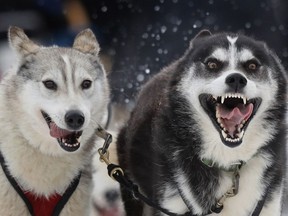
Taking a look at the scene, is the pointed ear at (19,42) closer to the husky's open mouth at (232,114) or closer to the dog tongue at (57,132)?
the dog tongue at (57,132)

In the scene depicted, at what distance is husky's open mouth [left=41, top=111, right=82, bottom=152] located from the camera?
2.99m

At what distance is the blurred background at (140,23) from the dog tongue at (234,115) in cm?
410

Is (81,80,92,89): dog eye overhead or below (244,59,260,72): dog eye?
below

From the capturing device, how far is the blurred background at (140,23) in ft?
23.3

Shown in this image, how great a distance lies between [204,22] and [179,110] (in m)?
4.51

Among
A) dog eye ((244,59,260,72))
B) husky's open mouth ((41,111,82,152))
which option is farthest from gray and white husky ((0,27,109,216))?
dog eye ((244,59,260,72))

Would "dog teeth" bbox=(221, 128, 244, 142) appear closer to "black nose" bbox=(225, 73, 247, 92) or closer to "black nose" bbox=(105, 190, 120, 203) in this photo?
"black nose" bbox=(225, 73, 247, 92)

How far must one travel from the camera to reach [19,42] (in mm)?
3174

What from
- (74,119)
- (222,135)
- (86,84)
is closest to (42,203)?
(74,119)

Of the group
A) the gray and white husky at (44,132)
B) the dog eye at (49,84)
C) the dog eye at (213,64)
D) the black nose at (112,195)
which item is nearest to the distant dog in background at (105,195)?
the black nose at (112,195)

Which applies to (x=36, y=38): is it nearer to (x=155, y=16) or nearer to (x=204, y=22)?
(x=155, y=16)

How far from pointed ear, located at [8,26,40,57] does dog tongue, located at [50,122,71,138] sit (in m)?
0.39

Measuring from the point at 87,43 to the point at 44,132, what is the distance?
574 mm

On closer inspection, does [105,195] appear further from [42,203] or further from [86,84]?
[86,84]
